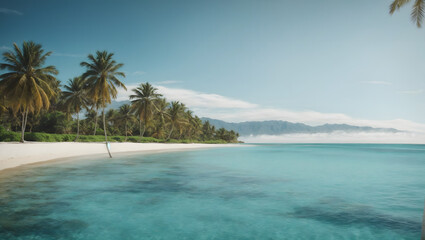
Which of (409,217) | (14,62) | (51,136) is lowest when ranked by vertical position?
(409,217)

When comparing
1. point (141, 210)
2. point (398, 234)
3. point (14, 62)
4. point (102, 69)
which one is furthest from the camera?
point (102, 69)

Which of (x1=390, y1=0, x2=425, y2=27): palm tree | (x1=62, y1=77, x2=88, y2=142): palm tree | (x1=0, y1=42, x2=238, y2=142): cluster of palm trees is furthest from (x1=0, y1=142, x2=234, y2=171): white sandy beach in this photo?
(x1=390, y1=0, x2=425, y2=27): palm tree

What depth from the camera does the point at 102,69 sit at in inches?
1235

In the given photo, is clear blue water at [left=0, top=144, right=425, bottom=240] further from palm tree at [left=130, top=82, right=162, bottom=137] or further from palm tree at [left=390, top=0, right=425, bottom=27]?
palm tree at [left=130, top=82, right=162, bottom=137]

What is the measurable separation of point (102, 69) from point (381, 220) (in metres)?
31.8

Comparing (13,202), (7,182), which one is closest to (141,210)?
(13,202)

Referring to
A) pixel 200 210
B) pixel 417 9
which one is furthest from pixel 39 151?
pixel 417 9

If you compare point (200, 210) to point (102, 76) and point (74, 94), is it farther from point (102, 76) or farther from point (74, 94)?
point (74, 94)

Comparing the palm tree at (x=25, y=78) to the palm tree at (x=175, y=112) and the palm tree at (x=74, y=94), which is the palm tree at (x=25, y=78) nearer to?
the palm tree at (x=74, y=94)

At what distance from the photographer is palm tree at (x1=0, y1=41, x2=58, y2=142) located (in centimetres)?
2247

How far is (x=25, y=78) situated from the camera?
22.7m

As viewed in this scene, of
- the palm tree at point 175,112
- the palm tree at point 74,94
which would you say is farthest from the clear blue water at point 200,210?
the palm tree at point 175,112

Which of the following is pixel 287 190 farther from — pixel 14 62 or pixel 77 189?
pixel 14 62

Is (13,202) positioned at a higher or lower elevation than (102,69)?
lower
